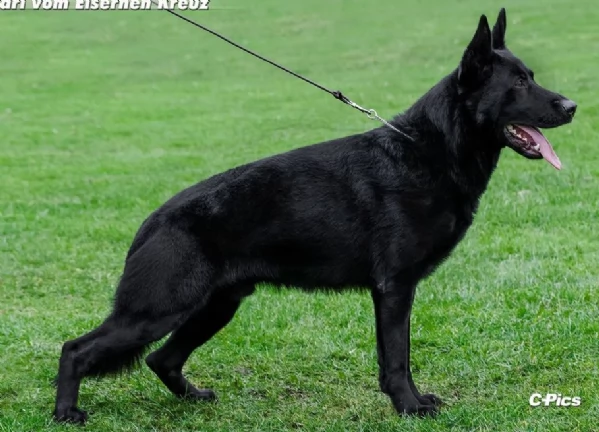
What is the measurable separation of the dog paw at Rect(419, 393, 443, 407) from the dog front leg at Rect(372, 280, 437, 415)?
87 mm

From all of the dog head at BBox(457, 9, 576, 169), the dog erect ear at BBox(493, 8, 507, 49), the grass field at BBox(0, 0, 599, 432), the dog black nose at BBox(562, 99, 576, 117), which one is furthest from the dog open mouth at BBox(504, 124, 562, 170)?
the grass field at BBox(0, 0, 599, 432)

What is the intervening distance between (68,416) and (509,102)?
8.36ft

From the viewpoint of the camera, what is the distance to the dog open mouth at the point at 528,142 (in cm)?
449

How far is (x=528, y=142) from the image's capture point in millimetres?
4496

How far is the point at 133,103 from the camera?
1831 centimetres

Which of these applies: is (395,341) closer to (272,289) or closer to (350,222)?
(350,222)

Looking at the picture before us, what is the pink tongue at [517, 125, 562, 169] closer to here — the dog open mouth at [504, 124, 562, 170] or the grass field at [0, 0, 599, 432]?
the dog open mouth at [504, 124, 562, 170]

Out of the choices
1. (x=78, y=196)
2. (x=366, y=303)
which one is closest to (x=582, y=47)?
(x=78, y=196)

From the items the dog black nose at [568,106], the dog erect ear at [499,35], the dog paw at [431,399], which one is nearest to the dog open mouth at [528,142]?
the dog black nose at [568,106]

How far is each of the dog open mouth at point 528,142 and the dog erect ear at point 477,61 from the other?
0.28 meters

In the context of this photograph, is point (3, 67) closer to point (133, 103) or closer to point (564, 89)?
point (133, 103)

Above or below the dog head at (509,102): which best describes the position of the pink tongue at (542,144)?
below
